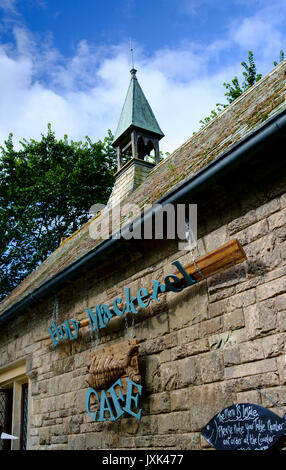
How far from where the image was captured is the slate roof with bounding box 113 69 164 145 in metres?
11.6

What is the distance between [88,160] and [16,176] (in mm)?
3056

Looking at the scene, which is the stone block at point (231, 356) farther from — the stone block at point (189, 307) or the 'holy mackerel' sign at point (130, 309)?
the 'holy mackerel' sign at point (130, 309)

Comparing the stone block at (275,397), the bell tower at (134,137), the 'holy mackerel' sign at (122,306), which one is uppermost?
the bell tower at (134,137)

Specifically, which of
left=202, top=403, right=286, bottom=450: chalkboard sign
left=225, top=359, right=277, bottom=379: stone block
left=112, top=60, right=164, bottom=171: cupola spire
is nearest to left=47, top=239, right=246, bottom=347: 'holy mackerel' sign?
left=225, top=359, right=277, bottom=379: stone block

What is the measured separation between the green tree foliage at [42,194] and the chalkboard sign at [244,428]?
15152 mm

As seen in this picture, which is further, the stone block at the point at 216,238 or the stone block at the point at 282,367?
the stone block at the point at 216,238

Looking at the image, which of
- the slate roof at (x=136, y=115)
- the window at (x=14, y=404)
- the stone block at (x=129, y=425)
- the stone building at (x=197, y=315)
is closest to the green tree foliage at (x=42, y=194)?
the slate roof at (x=136, y=115)

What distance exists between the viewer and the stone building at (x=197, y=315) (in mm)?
3582

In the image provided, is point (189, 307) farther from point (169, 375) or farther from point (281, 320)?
point (281, 320)

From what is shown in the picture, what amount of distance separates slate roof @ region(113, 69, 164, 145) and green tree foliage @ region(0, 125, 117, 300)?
620cm

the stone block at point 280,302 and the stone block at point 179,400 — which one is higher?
the stone block at point 280,302

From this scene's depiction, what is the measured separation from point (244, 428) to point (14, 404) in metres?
5.54

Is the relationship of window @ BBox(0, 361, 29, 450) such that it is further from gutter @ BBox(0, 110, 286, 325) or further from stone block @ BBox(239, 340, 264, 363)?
stone block @ BBox(239, 340, 264, 363)

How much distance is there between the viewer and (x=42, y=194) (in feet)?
59.0
